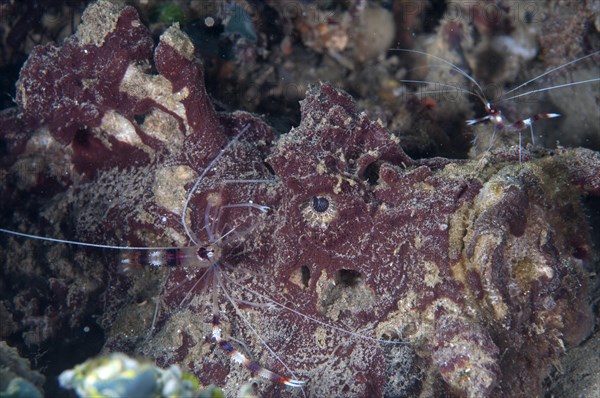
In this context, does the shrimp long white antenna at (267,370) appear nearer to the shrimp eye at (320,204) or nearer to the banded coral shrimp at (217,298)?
the banded coral shrimp at (217,298)

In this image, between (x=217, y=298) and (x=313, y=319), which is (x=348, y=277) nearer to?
(x=313, y=319)

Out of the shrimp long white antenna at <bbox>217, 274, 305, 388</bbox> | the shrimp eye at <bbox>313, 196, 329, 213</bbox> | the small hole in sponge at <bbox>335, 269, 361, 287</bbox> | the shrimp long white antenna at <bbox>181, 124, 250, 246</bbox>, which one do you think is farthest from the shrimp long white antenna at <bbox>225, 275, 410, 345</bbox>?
the shrimp eye at <bbox>313, 196, 329, 213</bbox>

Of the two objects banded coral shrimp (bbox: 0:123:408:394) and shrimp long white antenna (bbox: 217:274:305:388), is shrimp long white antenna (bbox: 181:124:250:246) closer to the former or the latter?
banded coral shrimp (bbox: 0:123:408:394)

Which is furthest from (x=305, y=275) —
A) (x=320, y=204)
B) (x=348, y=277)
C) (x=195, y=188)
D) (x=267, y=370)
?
(x=195, y=188)

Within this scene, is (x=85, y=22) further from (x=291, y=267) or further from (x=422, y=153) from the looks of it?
(x=422, y=153)

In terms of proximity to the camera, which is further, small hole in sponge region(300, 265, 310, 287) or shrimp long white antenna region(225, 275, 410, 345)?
small hole in sponge region(300, 265, 310, 287)

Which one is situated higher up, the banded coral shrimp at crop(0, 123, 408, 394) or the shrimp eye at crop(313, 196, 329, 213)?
the shrimp eye at crop(313, 196, 329, 213)

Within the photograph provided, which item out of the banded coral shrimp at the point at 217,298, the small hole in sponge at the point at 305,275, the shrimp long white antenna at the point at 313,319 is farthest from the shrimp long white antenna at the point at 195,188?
the small hole in sponge at the point at 305,275
